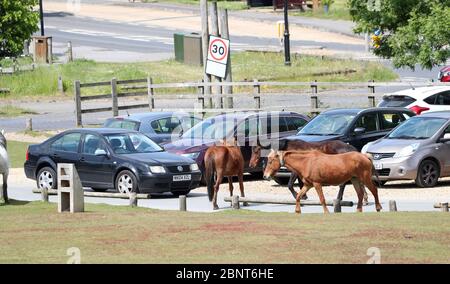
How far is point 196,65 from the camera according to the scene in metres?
60.1

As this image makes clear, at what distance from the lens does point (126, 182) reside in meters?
25.9

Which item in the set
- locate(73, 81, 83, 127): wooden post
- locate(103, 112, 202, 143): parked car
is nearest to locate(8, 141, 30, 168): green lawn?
locate(103, 112, 202, 143): parked car

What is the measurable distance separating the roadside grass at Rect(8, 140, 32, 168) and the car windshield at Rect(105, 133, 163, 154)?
6.65 m

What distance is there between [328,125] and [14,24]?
1983cm

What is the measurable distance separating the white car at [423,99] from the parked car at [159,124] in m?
5.93

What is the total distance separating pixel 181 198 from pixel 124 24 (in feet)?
191

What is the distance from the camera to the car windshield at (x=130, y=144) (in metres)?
26.6

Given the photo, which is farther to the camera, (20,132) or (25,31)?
(25,31)

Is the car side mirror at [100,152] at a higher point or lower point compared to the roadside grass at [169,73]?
lower

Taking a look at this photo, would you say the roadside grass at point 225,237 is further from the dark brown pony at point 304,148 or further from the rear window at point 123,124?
the rear window at point 123,124

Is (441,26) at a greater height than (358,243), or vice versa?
(441,26)

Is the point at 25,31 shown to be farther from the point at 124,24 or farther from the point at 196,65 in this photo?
the point at 124,24

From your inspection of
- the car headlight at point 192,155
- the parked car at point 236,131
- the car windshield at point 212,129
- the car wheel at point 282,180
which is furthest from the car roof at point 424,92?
the car headlight at point 192,155

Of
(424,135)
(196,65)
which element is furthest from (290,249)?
(196,65)
